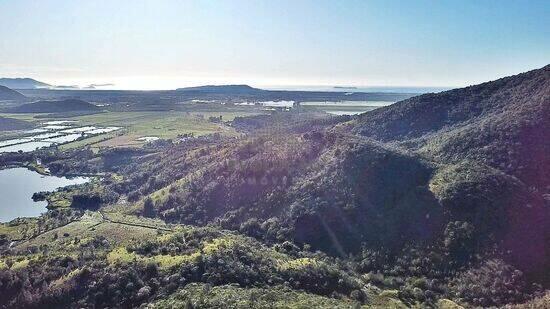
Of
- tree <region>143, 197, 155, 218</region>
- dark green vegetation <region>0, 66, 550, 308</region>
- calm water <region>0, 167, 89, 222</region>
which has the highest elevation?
dark green vegetation <region>0, 66, 550, 308</region>

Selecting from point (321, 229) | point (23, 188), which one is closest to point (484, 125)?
point (321, 229)

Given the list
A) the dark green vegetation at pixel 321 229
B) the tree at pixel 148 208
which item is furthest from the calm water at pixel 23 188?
the tree at pixel 148 208

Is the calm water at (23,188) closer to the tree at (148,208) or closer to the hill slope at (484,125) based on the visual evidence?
the tree at (148,208)

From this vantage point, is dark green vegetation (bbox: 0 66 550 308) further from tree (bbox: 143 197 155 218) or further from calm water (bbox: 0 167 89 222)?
calm water (bbox: 0 167 89 222)

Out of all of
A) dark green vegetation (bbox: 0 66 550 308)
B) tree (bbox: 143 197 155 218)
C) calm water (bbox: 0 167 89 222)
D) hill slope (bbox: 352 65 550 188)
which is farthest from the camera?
calm water (bbox: 0 167 89 222)

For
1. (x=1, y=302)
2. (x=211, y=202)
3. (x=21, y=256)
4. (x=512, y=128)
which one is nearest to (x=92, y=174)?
(x=211, y=202)

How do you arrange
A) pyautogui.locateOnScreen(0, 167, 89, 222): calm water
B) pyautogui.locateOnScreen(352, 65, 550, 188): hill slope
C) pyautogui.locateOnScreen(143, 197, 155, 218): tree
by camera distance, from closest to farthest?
pyautogui.locateOnScreen(352, 65, 550, 188): hill slope
pyautogui.locateOnScreen(143, 197, 155, 218): tree
pyautogui.locateOnScreen(0, 167, 89, 222): calm water

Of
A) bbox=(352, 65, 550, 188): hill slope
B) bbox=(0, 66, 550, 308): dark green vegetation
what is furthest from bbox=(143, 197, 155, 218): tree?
bbox=(352, 65, 550, 188): hill slope

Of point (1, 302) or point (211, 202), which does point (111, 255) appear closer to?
point (1, 302)
